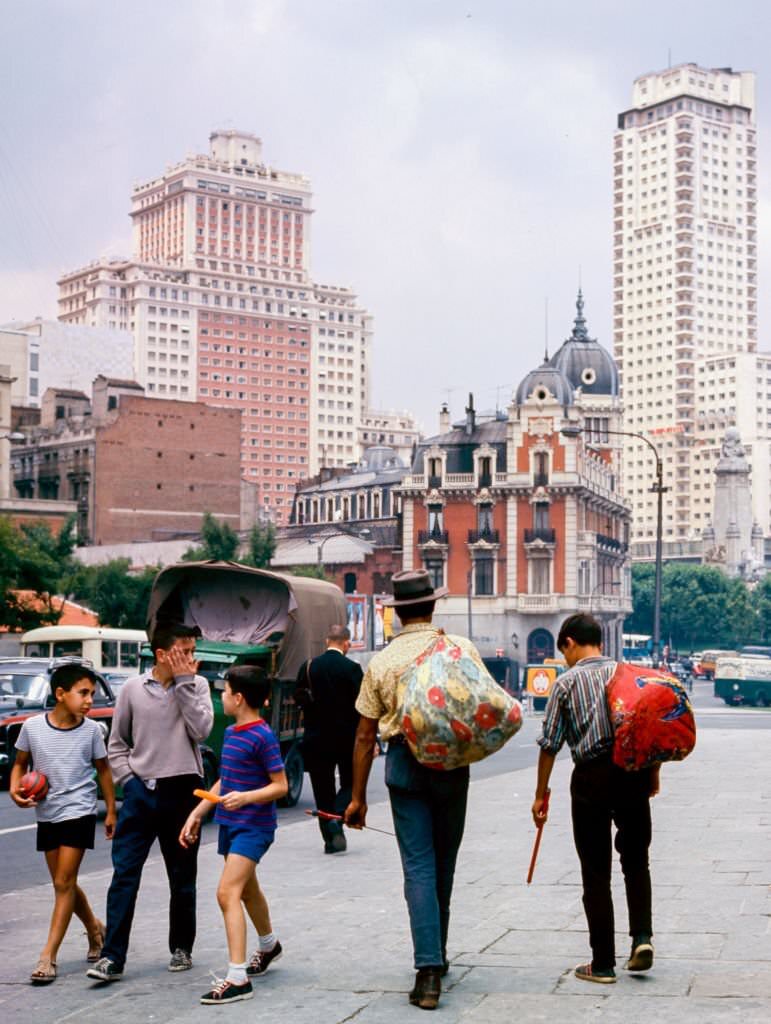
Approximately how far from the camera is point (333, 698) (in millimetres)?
12867

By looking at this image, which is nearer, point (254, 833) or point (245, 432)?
point (254, 833)

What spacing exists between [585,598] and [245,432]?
116886 mm

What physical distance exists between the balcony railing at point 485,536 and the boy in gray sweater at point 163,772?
249 feet

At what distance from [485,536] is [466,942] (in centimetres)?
7575

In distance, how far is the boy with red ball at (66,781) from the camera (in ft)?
26.2

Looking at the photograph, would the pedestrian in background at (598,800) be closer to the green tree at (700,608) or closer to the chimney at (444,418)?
the chimney at (444,418)

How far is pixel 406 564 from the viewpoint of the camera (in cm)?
8562

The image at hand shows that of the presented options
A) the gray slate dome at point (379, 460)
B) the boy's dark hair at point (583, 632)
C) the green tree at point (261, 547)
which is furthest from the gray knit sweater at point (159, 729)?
the gray slate dome at point (379, 460)

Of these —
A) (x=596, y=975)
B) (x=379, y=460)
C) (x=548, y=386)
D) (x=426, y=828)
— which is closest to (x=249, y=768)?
(x=426, y=828)

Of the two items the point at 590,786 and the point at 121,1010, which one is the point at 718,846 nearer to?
the point at 590,786

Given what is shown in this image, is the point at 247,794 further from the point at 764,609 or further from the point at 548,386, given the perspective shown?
the point at 764,609

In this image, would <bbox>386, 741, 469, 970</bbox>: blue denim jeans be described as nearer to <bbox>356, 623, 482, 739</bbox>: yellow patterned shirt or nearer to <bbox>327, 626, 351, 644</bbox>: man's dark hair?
<bbox>356, 623, 482, 739</bbox>: yellow patterned shirt

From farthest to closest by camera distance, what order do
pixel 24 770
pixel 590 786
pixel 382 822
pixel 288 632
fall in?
1. pixel 288 632
2. pixel 382 822
3. pixel 24 770
4. pixel 590 786

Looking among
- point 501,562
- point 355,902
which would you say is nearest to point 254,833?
point 355,902
